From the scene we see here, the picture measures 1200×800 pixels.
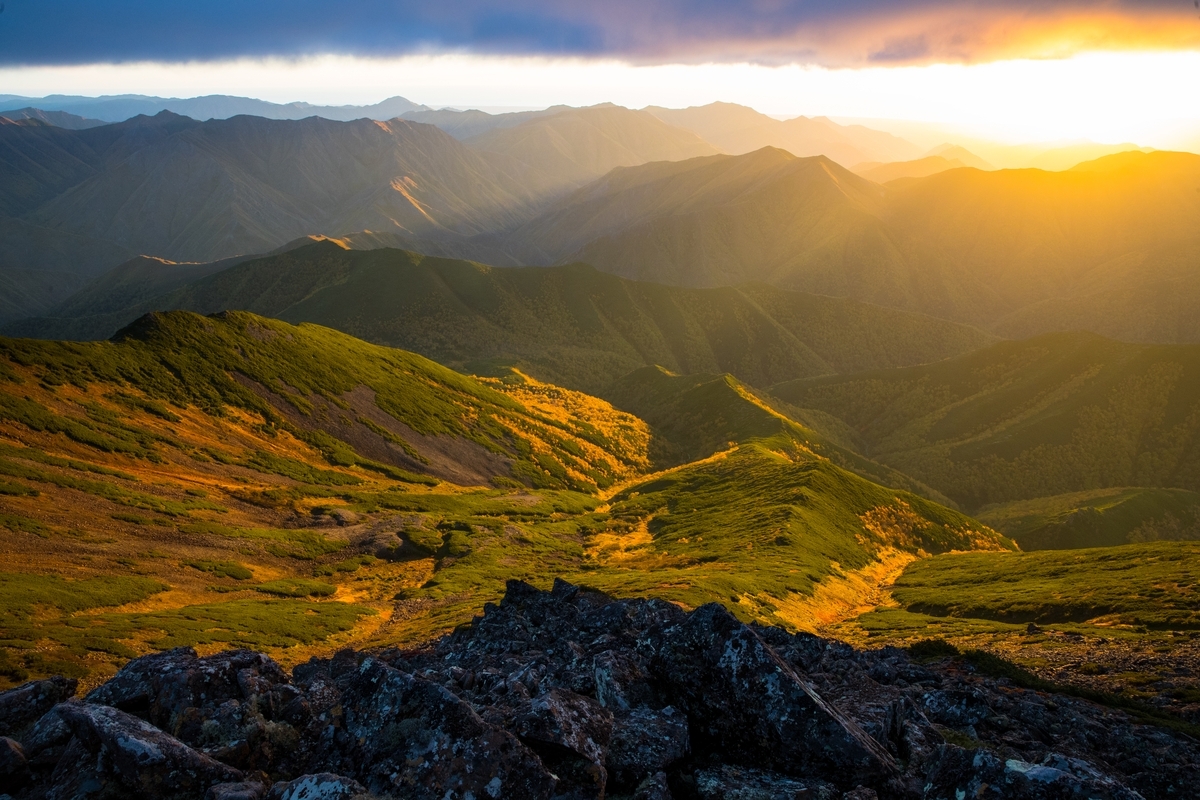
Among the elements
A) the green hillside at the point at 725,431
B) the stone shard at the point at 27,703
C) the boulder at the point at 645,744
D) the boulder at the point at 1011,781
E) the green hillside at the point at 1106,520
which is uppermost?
the boulder at the point at 1011,781

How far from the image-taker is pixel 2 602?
4444cm

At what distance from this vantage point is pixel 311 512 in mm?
80562

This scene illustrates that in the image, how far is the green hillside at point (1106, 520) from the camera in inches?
5113

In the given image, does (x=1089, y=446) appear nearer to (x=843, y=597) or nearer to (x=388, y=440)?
(x=843, y=597)

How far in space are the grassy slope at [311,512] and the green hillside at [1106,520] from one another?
28.4 metres

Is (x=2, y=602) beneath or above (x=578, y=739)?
beneath

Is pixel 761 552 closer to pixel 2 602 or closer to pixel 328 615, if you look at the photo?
pixel 328 615

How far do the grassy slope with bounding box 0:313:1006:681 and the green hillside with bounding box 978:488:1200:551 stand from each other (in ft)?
93.3

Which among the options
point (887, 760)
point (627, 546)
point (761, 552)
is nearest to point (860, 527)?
point (761, 552)

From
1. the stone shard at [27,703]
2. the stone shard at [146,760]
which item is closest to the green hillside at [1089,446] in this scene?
the stone shard at [146,760]

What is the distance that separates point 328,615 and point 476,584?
52.1ft

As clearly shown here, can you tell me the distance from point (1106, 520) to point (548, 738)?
157942mm

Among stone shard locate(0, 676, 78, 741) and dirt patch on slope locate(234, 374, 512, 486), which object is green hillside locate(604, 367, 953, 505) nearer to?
dirt patch on slope locate(234, 374, 512, 486)

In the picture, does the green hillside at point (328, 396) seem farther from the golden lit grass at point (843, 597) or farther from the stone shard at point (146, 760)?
the stone shard at point (146, 760)
